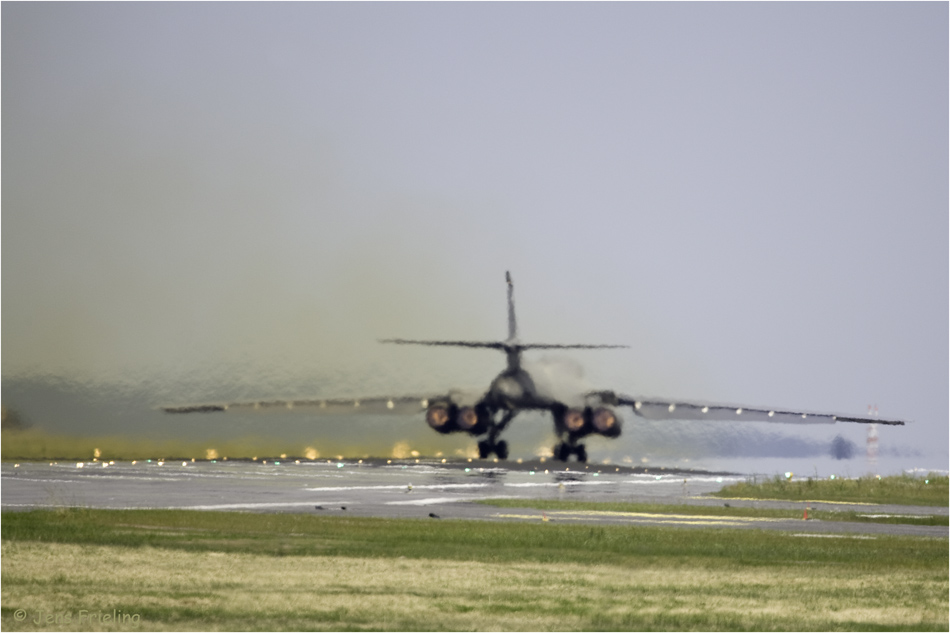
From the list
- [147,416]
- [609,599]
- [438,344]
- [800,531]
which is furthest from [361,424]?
[609,599]

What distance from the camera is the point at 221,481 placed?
4362 cm

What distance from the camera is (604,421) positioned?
6303 cm

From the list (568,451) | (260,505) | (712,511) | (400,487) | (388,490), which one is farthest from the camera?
(568,451)

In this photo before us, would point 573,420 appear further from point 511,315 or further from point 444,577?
A: point 444,577

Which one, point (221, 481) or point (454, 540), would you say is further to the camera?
point (221, 481)

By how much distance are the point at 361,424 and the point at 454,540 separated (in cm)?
4034

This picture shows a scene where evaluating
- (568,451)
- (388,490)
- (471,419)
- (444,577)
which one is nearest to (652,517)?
(388,490)

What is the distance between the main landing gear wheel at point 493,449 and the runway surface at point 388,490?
232cm

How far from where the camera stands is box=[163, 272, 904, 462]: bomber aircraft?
2490 inches

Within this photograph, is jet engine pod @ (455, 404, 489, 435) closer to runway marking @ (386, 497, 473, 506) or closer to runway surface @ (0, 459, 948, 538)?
runway surface @ (0, 459, 948, 538)

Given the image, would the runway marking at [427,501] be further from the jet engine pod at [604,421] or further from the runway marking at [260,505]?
the jet engine pod at [604,421]

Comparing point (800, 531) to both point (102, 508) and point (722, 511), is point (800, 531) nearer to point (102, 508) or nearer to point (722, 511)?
point (722, 511)

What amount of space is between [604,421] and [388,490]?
24.6 meters

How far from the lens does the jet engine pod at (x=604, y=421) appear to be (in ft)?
207
